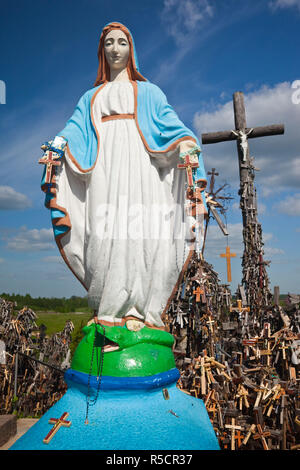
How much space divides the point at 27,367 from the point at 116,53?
27.1ft

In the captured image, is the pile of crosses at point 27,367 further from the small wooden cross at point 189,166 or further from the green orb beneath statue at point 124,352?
the small wooden cross at point 189,166

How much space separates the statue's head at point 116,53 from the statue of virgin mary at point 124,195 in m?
0.02

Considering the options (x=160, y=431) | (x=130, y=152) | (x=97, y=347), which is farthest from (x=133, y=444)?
(x=130, y=152)

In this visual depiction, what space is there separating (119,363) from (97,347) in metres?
0.35

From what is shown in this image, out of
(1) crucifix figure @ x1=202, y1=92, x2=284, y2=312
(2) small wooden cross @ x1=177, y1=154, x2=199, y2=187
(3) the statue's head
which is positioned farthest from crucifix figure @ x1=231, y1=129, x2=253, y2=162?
(2) small wooden cross @ x1=177, y1=154, x2=199, y2=187

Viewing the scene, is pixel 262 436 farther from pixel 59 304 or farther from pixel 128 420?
pixel 59 304

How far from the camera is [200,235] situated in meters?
4.93

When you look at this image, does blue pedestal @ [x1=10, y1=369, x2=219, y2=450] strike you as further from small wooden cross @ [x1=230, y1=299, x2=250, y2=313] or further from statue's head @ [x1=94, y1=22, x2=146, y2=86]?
statue's head @ [x1=94, y1=22, x2=146, y2=86]

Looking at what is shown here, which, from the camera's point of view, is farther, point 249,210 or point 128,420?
point 249,210

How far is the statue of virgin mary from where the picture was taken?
15.5 feet

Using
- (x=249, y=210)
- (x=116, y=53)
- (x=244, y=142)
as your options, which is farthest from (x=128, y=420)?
(x=244, y=142)

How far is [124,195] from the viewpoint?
490cm

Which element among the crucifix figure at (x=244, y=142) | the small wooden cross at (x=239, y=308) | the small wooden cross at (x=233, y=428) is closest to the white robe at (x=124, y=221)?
the small wooden cross at (x=233, y=428)

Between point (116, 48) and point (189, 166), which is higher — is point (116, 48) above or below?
above
